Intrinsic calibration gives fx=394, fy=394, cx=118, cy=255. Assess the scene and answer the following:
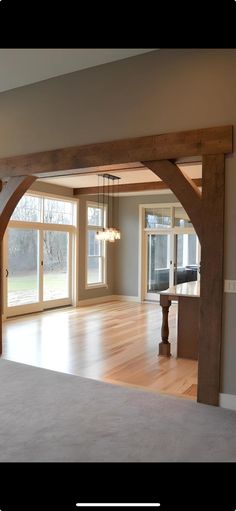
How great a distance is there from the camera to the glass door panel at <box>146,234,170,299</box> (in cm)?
989

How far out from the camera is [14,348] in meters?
5.34

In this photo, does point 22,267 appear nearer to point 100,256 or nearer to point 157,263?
point 100,256

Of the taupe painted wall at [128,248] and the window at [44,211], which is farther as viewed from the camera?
the taupe painted wall at [128,248]

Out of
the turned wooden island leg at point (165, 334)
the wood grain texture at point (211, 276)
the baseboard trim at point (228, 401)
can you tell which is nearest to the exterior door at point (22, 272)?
the turned wooden island leg at point (165, 334)

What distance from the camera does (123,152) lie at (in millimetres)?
3881

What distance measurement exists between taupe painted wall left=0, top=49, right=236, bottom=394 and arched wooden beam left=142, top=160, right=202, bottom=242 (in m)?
0.28

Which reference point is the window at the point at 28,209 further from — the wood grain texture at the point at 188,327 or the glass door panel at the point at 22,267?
the wood grain texture at the point at 188,327

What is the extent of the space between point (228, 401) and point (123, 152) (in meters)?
2.49

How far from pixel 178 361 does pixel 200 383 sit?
1499mm

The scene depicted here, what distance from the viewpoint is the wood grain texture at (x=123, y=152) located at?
133 inches

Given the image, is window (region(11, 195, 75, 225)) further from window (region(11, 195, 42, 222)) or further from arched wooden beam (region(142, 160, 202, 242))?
arched wooden beam (region(142, 160, 202, 242))

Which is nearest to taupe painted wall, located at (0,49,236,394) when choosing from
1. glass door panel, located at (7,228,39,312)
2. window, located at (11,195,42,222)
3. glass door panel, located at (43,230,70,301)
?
window, located at (11,195,42,222)

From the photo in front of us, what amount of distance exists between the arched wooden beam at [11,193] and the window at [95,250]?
4.75 metres

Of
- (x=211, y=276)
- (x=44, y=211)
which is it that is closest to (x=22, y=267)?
(x=44, y=211)
